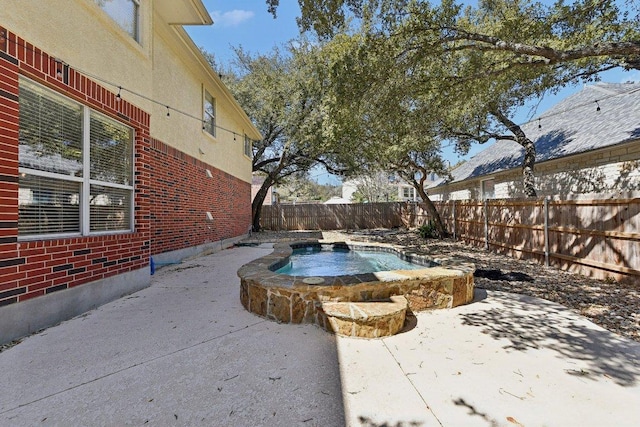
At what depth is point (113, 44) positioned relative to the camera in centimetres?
437

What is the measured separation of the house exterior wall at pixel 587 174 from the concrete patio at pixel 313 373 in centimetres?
499

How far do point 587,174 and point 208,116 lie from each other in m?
11.8

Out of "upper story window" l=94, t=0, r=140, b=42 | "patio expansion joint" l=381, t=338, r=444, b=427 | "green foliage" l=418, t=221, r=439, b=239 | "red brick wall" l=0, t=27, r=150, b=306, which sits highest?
"upper story window" l=94, t=0, r=140, b=42

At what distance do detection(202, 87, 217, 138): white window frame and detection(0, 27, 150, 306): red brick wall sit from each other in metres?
4.50

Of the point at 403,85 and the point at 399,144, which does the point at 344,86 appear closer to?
the point at 403,85

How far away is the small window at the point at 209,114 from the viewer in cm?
921

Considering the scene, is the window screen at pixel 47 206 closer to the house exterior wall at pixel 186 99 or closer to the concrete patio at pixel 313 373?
the concrete patio at pixel 313 373

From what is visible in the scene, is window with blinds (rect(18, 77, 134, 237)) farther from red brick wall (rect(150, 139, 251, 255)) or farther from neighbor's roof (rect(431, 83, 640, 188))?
neighbor's roof (rect(431, 83, 640, 188))

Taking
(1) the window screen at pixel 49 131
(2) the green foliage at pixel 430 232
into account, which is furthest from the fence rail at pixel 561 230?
(1) the window screen at pixel 49 131

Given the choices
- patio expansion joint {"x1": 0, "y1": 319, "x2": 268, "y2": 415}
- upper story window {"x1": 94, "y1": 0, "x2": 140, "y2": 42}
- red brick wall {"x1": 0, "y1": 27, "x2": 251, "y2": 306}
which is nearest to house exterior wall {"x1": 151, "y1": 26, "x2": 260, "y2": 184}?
red brick wall {"x1": 0, "y1": 27, "x2": 251, "y2": 306}

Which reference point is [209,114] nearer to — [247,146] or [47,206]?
[247,146]

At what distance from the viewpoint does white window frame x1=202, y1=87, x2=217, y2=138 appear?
8.92 meters

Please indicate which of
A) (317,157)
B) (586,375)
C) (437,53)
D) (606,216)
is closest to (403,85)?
(437,53)

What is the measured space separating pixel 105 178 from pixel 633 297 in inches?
317
